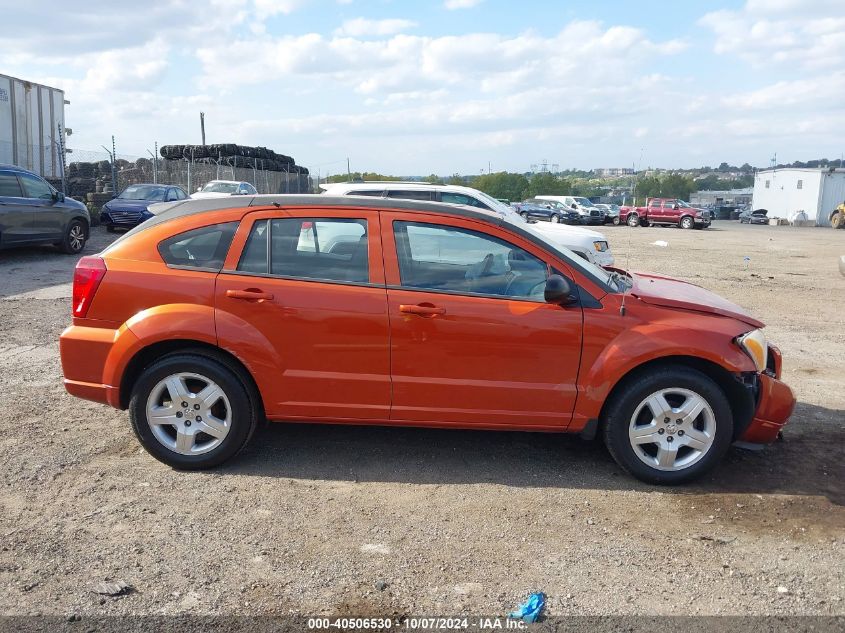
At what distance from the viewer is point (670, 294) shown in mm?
4797

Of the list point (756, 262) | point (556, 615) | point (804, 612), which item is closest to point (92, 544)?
point (556, 615)

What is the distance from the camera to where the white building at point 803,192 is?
53.3 metres

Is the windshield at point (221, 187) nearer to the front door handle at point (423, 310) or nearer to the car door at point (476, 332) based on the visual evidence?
the car door at point (476, 332)

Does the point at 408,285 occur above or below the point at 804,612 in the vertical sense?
above

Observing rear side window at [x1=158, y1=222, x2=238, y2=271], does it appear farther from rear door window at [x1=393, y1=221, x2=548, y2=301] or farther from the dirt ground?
the dirt ground

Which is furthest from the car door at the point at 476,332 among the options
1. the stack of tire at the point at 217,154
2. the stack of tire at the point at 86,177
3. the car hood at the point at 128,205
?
the stack of tire at the point at 217,154

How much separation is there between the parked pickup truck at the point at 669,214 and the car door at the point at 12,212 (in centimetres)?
3473

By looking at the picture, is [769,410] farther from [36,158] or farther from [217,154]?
[217,154]

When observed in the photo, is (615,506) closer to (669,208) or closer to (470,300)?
(470,300)

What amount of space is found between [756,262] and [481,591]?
18.6m

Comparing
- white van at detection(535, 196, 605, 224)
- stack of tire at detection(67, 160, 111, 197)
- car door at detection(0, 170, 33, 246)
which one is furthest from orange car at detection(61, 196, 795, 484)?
white van at detection(535, 196, 605, 224)

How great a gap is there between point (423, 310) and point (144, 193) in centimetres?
1853

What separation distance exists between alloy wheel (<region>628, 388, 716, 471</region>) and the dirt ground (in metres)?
0.20

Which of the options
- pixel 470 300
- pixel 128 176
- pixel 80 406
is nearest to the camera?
pixel 470 300
